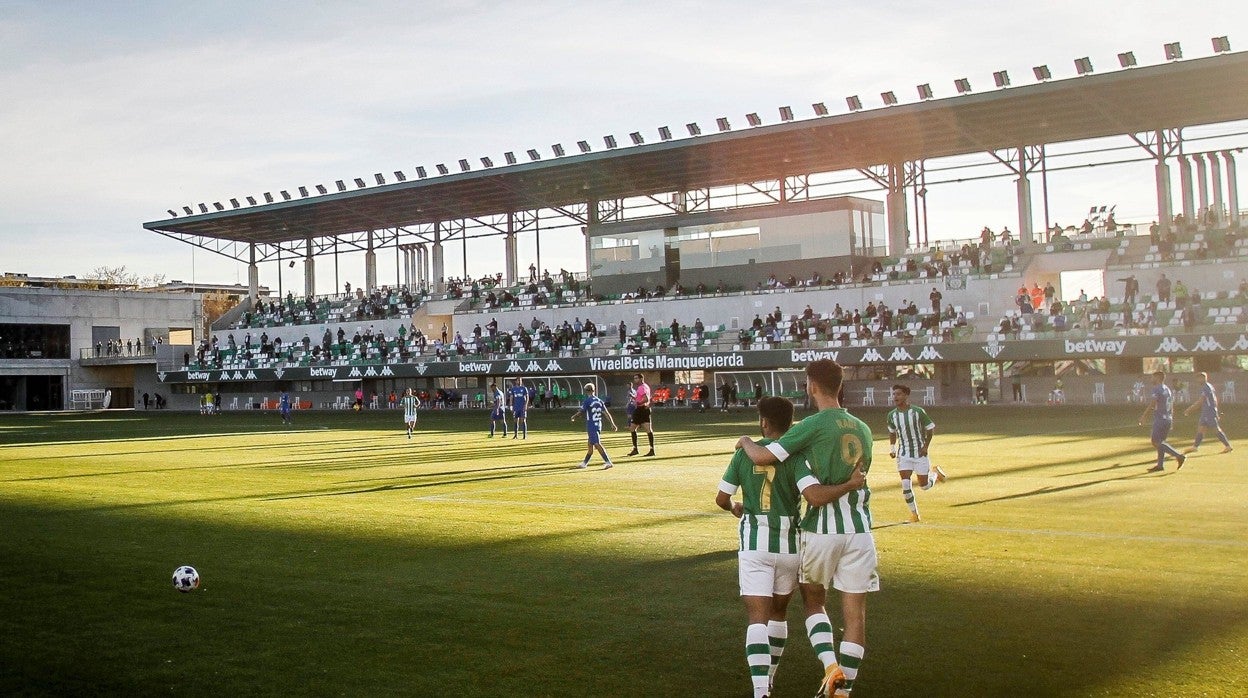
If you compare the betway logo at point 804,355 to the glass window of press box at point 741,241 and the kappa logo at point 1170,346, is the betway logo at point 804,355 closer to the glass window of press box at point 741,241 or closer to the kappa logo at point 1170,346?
the glass window of press box at point 741,241

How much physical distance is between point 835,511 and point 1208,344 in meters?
40.4

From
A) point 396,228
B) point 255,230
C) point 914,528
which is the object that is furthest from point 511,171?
point 914,528

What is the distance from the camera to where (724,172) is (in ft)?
198

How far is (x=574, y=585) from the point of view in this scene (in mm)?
10992

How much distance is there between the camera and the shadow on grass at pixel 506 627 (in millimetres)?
7668

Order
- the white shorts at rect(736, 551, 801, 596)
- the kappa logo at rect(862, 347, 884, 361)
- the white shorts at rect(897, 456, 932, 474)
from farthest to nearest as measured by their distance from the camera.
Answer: the kappa logo at rect(862, 347, 884, 361) → the white shorts at rect(897, 456, 932, 474) → the white shorts at rect(736, 551, 801, 596)

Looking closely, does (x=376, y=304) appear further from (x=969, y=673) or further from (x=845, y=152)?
(x=969, y=673)

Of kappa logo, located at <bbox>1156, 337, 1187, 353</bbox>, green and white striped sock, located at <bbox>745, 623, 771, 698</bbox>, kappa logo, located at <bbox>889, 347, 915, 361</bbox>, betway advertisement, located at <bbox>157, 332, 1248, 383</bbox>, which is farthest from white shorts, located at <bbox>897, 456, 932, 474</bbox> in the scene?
kappa logo, located at <bbox>889, 347, 915, 361</bbox>

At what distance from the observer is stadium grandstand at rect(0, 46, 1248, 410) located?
45.9 m

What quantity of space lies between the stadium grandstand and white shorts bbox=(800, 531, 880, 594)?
132 feet

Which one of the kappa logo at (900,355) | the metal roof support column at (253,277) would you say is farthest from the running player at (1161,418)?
the metal roof support column at (253,277)

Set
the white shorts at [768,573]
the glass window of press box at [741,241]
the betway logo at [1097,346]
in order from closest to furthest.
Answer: the white shorts at [768,573] < the betway logo at [1097,346] < the glass window of press box at [741,241]

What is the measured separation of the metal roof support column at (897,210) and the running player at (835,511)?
171 feet

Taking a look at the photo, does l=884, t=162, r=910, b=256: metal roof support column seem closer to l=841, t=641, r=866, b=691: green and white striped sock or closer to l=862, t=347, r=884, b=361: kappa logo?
l=862, t=347, r=884, b=361: kappa logo
